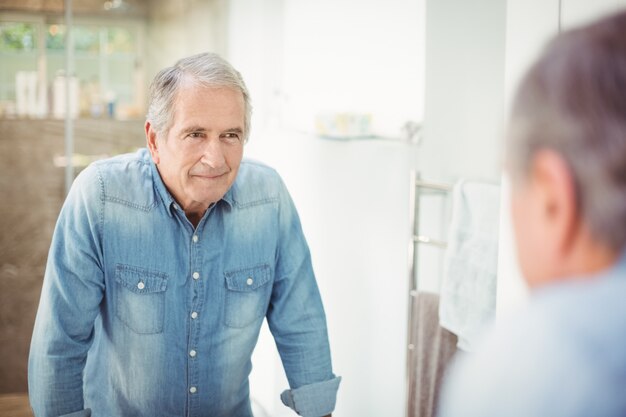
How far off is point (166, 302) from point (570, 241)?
3.72 feet

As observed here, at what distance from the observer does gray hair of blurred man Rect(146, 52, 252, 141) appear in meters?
1.44

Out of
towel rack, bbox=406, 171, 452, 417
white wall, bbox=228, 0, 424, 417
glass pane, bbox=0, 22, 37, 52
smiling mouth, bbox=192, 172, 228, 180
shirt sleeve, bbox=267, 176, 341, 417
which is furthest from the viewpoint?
glass pane, bbox=0, 22, 37, 52

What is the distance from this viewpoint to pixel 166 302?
1499mm

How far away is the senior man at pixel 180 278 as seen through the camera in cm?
143

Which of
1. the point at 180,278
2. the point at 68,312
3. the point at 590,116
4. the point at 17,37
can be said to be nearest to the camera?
the point at 590,116

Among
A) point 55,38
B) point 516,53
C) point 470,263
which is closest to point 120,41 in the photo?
point 55,38

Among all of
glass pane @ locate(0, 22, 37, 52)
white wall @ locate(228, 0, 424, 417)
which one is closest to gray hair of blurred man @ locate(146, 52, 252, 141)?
white wall @ locate(228, 0, 424, 417)

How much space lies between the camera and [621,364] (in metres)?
0.43

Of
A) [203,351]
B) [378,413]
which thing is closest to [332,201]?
[378,413]

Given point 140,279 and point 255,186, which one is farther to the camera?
point 255,186

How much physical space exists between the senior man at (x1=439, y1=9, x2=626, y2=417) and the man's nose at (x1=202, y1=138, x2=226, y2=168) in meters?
1.01

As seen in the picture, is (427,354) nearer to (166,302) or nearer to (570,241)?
(166,302)

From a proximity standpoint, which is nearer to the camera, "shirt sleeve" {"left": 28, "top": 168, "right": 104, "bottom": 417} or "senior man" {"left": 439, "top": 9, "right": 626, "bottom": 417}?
"senior man" {"left": 439, "top": 9, "right": 626, "bottom": 417}

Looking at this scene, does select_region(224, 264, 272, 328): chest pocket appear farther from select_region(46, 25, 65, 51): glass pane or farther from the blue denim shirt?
select_region(46, 25, 65, 51): glass pane
